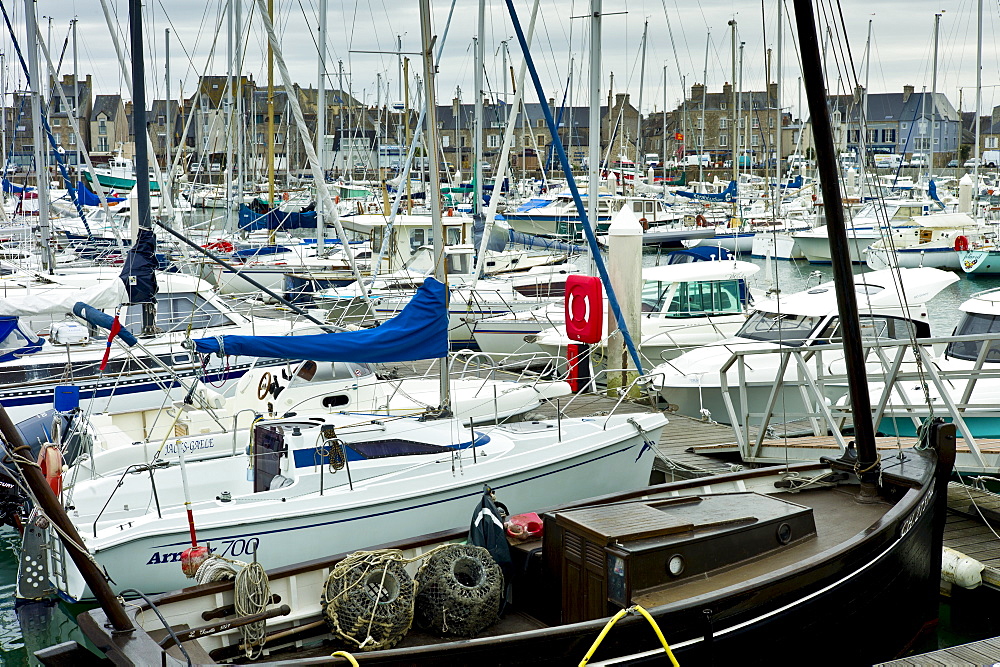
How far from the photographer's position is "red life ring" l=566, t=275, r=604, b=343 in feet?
44.8

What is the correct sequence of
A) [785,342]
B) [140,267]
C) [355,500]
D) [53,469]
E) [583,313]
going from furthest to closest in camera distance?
[140,267] → [785,342] → [583,313] → [355,500] → [53,469]

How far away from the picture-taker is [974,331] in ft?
45.2

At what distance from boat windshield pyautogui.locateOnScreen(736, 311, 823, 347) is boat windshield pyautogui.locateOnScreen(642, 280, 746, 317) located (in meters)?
2.43

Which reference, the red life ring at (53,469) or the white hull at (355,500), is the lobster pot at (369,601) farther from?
the red life ring at (53,469)

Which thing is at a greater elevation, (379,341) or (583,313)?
(379,341)

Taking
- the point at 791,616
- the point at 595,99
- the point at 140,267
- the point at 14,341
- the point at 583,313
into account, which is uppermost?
the point at 595,99

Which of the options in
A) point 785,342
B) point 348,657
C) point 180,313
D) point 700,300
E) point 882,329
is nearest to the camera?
point 348,657

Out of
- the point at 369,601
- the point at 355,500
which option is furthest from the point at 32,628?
the point at 369,601

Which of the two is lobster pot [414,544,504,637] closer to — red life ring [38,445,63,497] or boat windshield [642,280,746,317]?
red life ring [38,445,63,497]

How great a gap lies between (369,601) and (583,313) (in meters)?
A: 7.71

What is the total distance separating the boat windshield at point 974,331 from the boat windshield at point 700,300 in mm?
4869

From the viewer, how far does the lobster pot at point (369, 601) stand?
6543mm

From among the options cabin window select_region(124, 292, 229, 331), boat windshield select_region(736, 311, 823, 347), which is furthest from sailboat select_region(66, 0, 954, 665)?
cabin window select_region(124, 292, 229, 331)

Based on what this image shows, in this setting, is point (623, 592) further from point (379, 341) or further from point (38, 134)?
point (38, 134)
